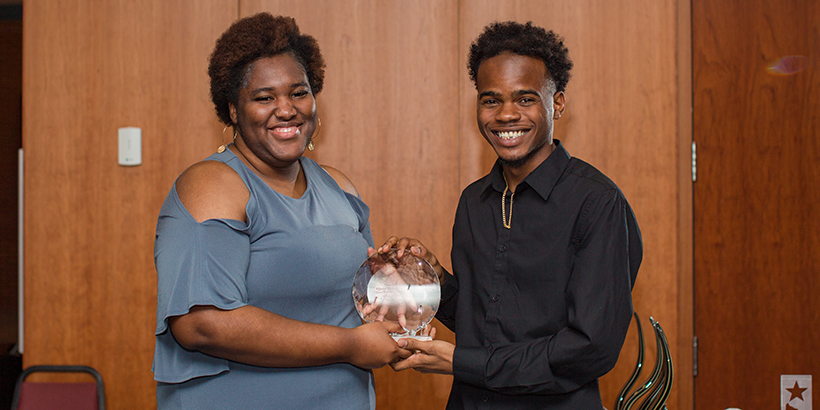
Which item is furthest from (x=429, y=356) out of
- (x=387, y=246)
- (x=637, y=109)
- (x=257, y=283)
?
(x=637, y=109)

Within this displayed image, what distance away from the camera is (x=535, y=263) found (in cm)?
118

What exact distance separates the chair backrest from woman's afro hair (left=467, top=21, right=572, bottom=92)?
6.68 ft

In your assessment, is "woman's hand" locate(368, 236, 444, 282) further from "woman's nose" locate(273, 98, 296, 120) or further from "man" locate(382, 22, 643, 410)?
"woman's nose" locate(273, 98, 296, 120)

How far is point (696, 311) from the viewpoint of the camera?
2.19 metres

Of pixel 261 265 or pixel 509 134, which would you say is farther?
pixel 509 134

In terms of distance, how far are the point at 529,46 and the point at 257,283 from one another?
0.78m

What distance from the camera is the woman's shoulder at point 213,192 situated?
1.03 metres

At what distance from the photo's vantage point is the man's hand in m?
1.19

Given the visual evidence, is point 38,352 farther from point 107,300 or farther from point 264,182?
point 264,182

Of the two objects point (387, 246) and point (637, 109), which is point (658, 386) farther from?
point (637, 109)

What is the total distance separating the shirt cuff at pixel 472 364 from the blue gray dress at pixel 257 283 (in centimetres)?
26

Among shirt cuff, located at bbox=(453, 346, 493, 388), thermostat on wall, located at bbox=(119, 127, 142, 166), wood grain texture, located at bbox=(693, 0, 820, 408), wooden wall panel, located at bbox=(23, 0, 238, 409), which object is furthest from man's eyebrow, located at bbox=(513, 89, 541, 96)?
thermostat on wall, located at bbox=(119, 127, 142, 166)

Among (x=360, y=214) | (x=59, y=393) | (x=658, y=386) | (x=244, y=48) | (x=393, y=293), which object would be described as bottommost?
(x=59, y=393)

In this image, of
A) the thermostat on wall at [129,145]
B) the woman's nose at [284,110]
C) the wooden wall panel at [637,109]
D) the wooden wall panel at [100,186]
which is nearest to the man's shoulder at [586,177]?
the woman's nose at [284,110]
